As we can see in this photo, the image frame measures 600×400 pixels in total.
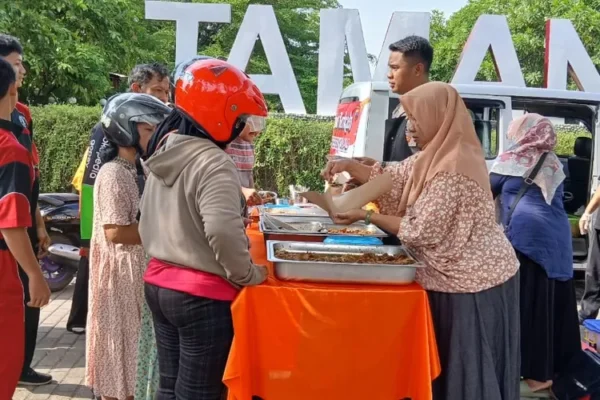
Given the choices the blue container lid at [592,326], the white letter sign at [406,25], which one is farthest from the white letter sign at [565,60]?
the blue container lid at [592,326]

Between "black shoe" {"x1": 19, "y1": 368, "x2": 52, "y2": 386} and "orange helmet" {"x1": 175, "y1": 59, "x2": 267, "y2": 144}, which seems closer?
"orange helmet" {"x1": 175, "y1": 59, "x2": 267, "y2": 144}

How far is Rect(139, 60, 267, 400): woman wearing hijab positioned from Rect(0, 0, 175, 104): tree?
9.93 metres

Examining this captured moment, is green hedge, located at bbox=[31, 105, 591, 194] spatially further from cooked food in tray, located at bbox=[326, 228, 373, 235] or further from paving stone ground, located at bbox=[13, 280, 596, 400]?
cooked food in tray, located at bbox=[326, 228, 373, 235]

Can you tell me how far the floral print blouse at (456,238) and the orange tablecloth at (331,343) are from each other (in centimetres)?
16

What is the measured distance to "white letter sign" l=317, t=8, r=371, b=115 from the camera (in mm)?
9914

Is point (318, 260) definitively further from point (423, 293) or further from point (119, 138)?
point (119, 138)

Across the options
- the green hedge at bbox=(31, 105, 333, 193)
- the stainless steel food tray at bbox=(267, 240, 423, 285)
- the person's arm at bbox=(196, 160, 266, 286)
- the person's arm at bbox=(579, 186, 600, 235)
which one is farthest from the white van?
the person's arm at bbox=(196, 160, 266, 286)

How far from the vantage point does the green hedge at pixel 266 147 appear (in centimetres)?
927

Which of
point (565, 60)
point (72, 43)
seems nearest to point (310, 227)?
point (565, 60)

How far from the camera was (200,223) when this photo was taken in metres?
2.01

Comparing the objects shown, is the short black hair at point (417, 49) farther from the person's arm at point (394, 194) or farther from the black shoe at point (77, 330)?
the black shoe at point (77, 330)

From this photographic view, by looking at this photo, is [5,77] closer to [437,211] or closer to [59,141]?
[437,211]

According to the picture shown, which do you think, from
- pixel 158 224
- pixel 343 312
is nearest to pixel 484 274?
pixel 343 312

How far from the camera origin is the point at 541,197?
3.48 metres
